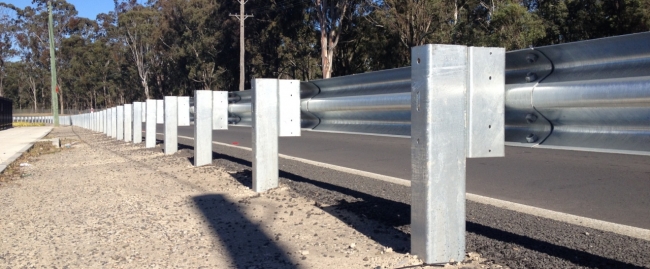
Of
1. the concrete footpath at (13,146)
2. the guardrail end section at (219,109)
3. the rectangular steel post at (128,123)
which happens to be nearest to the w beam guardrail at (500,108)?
the guardrail end section at (219,109)

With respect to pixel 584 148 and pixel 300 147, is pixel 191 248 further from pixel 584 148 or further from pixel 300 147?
pixel 300 147

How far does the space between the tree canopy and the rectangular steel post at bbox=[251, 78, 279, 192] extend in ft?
55.7

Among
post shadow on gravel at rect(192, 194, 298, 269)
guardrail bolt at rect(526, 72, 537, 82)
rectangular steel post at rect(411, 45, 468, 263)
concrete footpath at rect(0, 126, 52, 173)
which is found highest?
guardrail bolt at rect(526, 72, 537, 82)

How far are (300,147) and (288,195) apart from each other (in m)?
9.25

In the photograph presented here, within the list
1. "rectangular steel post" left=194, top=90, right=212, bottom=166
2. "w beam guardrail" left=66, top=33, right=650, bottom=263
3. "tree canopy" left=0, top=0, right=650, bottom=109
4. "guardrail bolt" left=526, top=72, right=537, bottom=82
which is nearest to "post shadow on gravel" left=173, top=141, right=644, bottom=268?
"w beam guardrail" left=66, top=33, right=650, bottom=263

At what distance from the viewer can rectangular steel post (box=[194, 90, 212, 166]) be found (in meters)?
8.27

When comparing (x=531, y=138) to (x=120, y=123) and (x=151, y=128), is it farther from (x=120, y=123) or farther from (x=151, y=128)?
(x=120, y=123)

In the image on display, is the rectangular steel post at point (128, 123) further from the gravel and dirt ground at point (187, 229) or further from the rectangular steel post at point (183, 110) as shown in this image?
the gravel and dirt ground at point (187, 229)

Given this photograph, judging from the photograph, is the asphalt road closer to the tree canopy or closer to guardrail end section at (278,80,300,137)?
guardrail end section at (278,80,300,137)

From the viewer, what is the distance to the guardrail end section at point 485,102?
3357 mm

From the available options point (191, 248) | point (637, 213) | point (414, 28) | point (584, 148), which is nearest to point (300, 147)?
point (637, 213)

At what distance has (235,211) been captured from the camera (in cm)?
536

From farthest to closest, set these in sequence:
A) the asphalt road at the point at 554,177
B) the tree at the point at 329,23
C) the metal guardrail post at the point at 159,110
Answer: the tree at the point at 329,23 → the metal guardrail post at the point at 159,110 → the asphalt road at the point at 554,177

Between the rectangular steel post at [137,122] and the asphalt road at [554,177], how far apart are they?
3.63 metres
